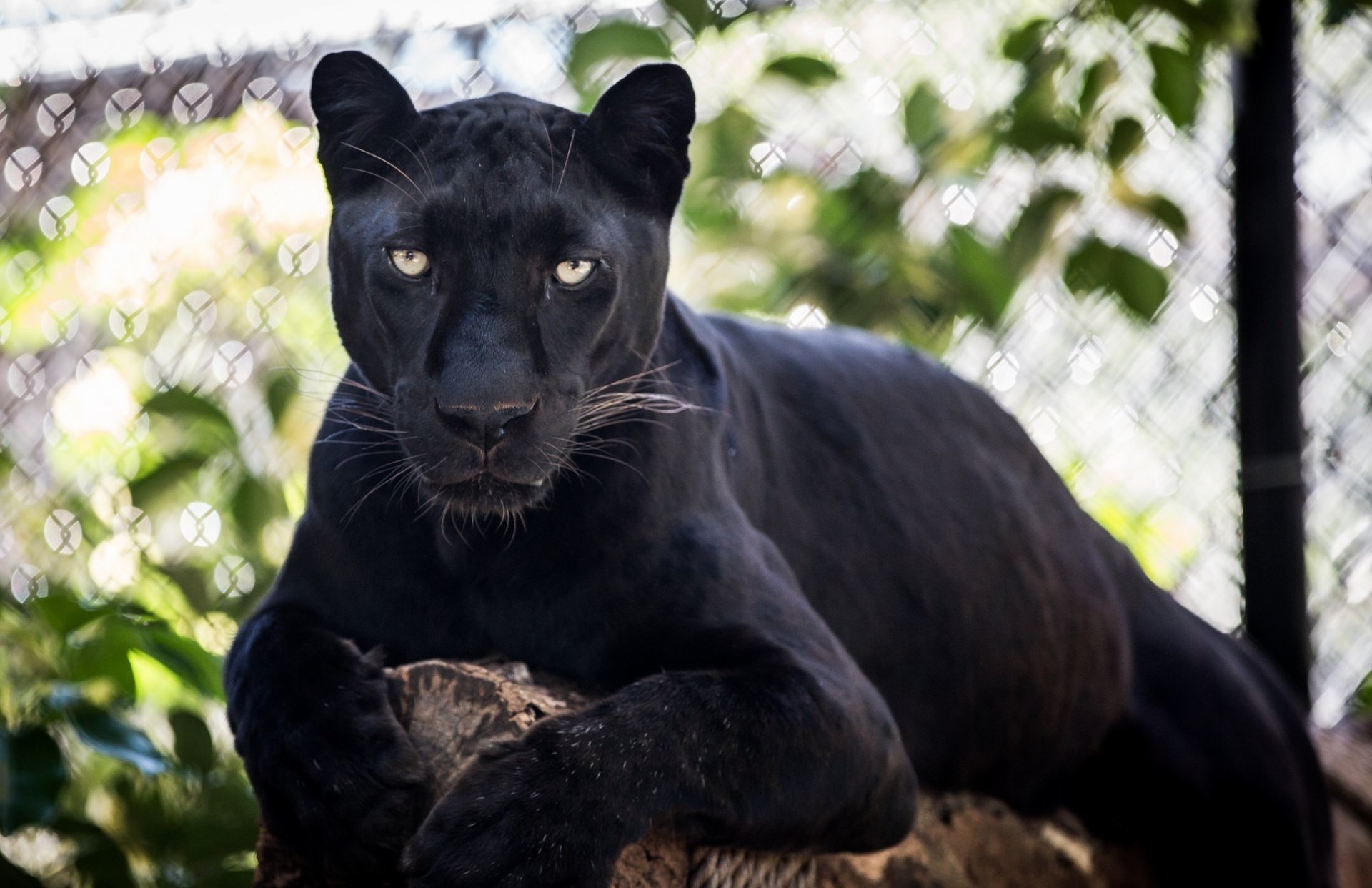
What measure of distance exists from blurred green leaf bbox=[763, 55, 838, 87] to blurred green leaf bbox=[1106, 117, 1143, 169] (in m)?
0.49

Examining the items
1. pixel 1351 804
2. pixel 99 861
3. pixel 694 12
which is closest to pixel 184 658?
pixel 99 861

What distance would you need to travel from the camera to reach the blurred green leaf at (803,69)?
2.11 m

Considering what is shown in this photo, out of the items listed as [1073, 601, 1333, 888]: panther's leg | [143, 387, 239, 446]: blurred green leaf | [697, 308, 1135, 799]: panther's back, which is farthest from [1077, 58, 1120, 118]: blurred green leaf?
[143, 387, 239, 446]: blurred green leaf

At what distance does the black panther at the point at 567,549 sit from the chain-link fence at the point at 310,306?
2.39 feet

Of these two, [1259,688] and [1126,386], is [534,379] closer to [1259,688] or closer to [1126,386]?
[1259,688]

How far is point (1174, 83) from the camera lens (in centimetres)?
203

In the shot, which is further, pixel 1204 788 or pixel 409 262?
pixel 1204 788

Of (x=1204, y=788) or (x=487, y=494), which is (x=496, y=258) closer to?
(x=487, y=494)

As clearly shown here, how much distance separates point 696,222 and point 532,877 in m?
1.56

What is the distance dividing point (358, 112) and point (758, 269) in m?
1.24

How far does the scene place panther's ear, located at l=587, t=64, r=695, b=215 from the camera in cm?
129

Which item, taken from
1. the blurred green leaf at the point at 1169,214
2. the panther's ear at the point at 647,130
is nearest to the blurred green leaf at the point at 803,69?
the blurred green leaf at the point at 1169,214

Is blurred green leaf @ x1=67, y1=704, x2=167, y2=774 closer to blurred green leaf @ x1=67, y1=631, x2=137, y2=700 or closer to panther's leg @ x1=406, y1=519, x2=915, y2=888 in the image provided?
blurred green leaf @ x1=67, y1=631, x2=137, y2=700

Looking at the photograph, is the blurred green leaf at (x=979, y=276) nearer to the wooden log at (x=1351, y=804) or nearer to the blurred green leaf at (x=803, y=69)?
the blurred green leaf at (x=803, y=69)
